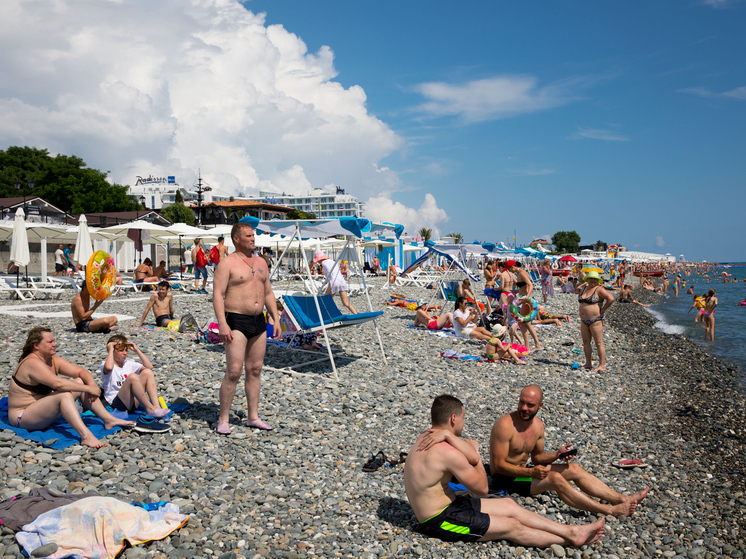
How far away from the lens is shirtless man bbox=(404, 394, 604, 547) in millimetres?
3117

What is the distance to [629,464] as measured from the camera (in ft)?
15.7

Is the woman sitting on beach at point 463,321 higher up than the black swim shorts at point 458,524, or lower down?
higher up

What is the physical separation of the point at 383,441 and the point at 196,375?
8.81 feet

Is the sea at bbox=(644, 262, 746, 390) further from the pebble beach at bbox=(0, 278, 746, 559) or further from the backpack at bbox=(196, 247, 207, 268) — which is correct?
the backpack at bbox=(196, 247, 207, 268)

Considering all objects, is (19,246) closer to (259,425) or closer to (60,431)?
(60,431)

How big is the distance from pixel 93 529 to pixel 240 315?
2082 mm

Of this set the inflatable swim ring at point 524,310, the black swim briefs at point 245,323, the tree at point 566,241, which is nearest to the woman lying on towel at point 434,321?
the inflatable swim ring at point 524,310

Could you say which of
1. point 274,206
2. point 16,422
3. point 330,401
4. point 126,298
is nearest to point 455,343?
point 330,401

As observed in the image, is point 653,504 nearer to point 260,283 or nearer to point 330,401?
point 330,401

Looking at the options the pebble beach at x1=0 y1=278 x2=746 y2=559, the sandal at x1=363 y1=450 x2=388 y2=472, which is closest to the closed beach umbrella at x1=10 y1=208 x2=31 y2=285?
the pebble beach at x1=0 y1=278 x2=746 y2=559

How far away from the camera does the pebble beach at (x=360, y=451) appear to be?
3.26m

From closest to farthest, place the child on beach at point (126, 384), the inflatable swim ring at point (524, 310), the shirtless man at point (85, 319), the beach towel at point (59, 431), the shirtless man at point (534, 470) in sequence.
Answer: the shirtless man at point (534, 470) < the beach towel at point (59, 431) < the child on beach at point (126, 384) < the shirtless man at point (85, 319) < the inflatable swim ring at point (524, 310)

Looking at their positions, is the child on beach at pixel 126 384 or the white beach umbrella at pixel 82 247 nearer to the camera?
the child on beach at pixel 126 384

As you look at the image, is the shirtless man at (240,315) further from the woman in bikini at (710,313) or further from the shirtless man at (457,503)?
the woman in bikini at (710,313)
